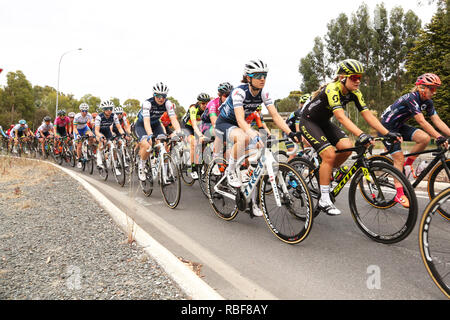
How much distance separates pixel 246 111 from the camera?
5027 millimetres

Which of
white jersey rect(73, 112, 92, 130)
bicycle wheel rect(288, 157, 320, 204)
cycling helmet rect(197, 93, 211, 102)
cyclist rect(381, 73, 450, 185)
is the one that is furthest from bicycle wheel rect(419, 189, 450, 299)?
white jersey rect(73, 112, 92, 130)

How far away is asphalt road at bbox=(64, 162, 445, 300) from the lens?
2793 millimetres

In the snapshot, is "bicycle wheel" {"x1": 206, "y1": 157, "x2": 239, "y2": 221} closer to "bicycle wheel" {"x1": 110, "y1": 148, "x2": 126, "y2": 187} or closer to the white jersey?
"bicycle wheel" {"x1": 110, "y1": 148, "x2": 126, "y2": 187}

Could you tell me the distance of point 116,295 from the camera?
102 inches

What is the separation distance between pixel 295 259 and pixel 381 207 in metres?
1.59

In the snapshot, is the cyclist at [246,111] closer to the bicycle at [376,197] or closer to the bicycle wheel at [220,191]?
the bicycle wheel at [220,191]

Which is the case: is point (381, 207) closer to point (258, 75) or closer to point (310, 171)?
point (310, 171)

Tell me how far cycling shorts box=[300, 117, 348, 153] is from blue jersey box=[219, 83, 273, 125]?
2.16 ft

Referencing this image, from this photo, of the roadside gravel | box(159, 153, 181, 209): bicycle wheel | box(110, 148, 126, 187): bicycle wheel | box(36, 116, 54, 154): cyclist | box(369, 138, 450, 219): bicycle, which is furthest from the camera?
box(36, 116, 54, 154): cyclist

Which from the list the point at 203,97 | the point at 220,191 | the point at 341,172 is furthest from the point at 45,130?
the point at 341,172

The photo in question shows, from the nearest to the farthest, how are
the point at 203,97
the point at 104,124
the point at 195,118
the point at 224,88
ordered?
the point at 224,88, the point at 203,97, the point at 195,118, the point at 104,124

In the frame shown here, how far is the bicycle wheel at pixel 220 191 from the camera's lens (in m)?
5.01
